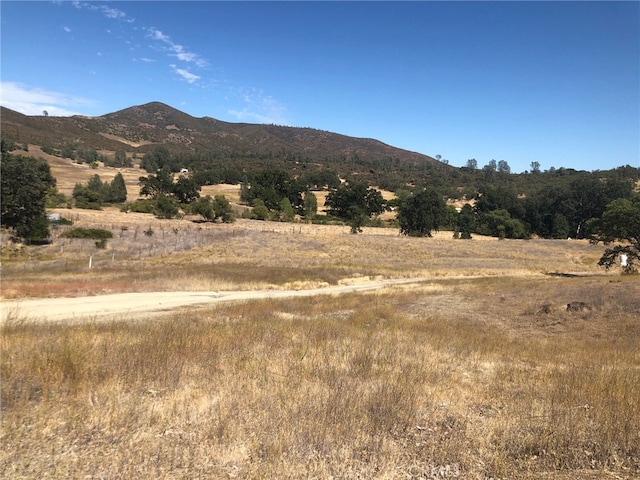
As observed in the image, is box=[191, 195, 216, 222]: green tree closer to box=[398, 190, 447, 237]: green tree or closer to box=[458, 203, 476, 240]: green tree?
box=[398, 190, 447, 237]: green tree

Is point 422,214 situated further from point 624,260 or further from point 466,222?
point 624,260

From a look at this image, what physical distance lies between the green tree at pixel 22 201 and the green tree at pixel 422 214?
68.9 meters

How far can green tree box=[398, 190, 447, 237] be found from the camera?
Answer: 293ft

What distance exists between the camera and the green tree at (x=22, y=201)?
154 ft

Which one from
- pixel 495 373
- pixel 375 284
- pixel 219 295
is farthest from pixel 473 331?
pixel 375 284

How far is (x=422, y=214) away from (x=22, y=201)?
73826 millimetres

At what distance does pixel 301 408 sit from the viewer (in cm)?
562

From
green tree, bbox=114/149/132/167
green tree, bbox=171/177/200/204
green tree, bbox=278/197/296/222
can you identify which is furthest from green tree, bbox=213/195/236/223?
green tree, bbox=114/149/132/167

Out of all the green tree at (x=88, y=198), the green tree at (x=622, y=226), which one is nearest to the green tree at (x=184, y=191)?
the green tree at (x=88, y=198)

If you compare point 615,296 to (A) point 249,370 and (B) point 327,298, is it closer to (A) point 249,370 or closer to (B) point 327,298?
(B) point 327,298

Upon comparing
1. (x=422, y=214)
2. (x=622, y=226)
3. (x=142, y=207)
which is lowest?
(x=142, y=207)

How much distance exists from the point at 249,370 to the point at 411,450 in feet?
11.5

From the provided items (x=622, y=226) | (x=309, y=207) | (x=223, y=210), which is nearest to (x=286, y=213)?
(x=309, y=207)

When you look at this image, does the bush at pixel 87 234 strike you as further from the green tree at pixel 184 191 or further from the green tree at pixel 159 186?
the green tree at pixel 159 186
